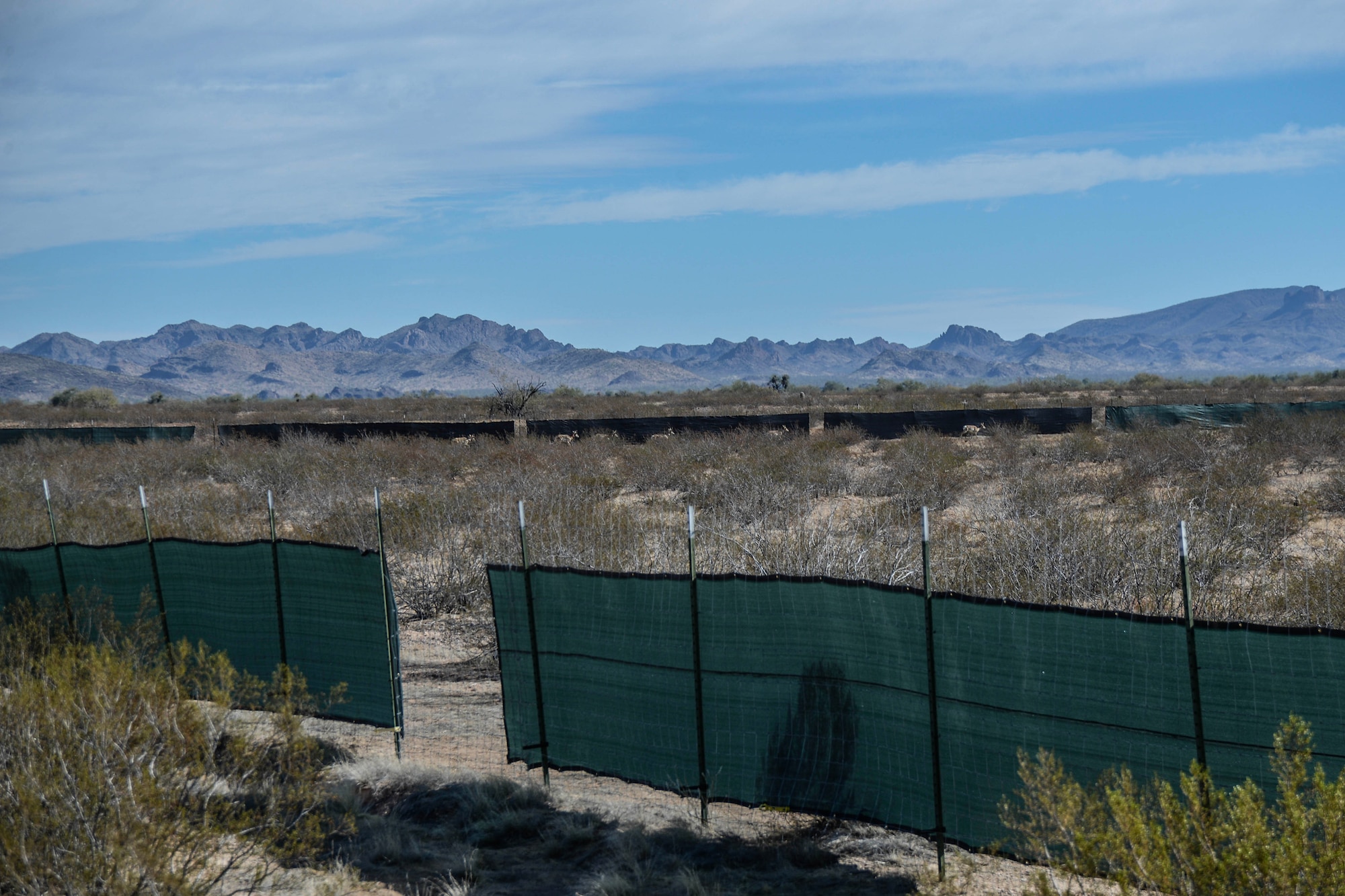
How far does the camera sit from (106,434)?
4066 centimetres

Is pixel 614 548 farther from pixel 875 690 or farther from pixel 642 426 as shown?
pixel 642 426

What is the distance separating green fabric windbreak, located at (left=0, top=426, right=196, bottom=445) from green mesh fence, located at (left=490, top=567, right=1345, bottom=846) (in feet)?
115

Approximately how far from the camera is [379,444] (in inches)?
1228

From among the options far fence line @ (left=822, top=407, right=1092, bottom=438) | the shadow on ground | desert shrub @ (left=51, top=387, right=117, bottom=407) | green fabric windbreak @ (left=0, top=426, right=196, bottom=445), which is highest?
desert shrub @ (left=51, top=387, right=117, bottom=407)

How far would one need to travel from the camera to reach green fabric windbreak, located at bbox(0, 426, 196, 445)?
39.3 metres

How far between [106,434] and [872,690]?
40558 millimetres

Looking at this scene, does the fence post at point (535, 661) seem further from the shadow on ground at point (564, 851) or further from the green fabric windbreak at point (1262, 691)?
the green fabric windbreak at point (1262, 691)

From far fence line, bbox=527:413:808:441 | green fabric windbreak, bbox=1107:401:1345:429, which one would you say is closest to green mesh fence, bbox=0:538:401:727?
far fence line, bbox=527:413:808:441

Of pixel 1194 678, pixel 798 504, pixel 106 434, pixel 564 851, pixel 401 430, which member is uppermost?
pixel 106 434

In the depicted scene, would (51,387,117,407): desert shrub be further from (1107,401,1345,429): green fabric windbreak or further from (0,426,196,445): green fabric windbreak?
(1107,401,1345,429): green fabric windbreak

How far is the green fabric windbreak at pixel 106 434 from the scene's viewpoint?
3931 cm

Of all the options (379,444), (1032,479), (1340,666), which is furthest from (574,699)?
(379,444)

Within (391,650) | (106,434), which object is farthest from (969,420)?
(106,434)

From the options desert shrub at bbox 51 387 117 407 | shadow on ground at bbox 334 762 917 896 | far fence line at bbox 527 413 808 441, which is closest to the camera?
shadow on ground at bbox 334 762 917 896
